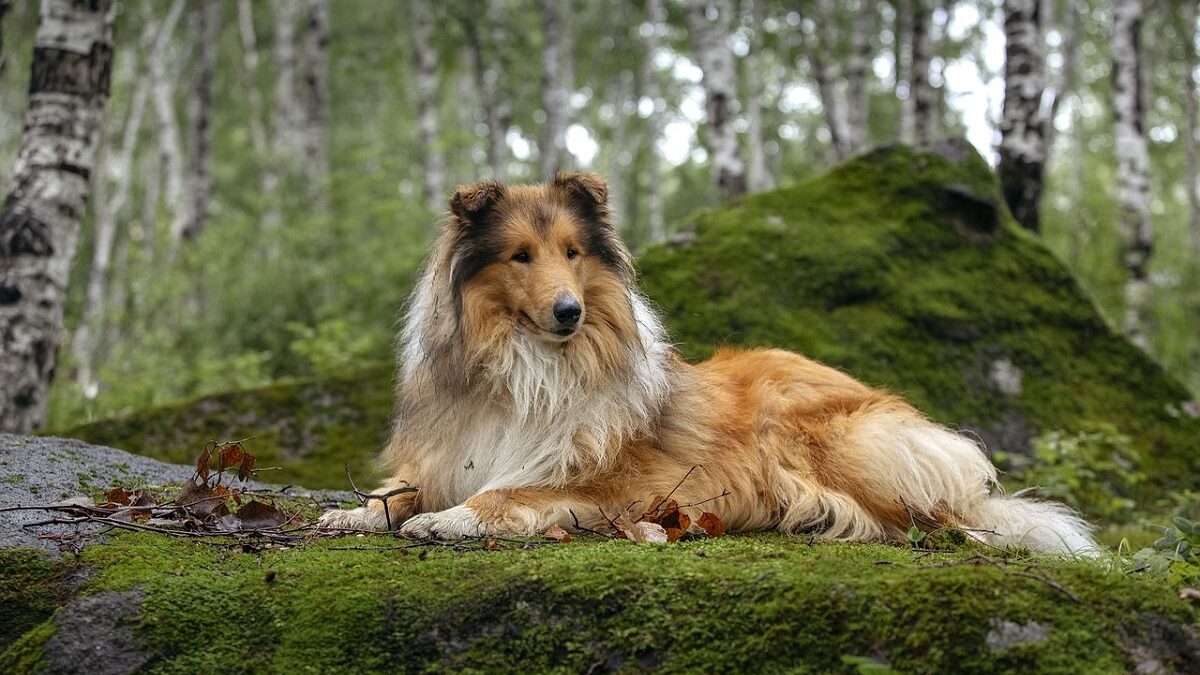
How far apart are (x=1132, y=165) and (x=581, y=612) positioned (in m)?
12.4

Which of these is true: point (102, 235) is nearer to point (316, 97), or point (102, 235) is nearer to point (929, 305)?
point (316, 97)

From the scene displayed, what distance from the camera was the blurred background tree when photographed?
1166cm

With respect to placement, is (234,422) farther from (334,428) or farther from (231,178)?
(231,178)

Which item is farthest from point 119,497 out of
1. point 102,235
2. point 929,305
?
point 102,235

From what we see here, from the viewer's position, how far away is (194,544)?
374cm

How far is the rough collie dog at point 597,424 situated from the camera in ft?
14.7

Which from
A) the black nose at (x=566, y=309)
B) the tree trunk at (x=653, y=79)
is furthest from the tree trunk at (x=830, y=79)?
the black nose at (x=566, y=309)

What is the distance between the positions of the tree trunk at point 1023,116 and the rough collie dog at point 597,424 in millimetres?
5296

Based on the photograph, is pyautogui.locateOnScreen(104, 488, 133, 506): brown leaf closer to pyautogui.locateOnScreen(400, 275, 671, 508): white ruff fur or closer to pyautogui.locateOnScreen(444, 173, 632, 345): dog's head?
pyautogui.locateOnScreen(400, 275, 671, 508): white ruff fur

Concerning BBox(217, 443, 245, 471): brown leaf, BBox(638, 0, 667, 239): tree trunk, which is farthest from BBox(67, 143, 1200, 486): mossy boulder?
BBox(638, 0, 667, 239): tree trunk

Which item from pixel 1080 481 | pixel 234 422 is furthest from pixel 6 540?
pixel 1080 481

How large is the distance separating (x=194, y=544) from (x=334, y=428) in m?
3.48

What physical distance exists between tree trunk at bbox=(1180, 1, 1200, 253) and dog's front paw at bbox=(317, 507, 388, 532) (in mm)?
20363

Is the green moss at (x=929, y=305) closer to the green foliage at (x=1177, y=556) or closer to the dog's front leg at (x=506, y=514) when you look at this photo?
the dog's front leg at (x=506, y=514)
